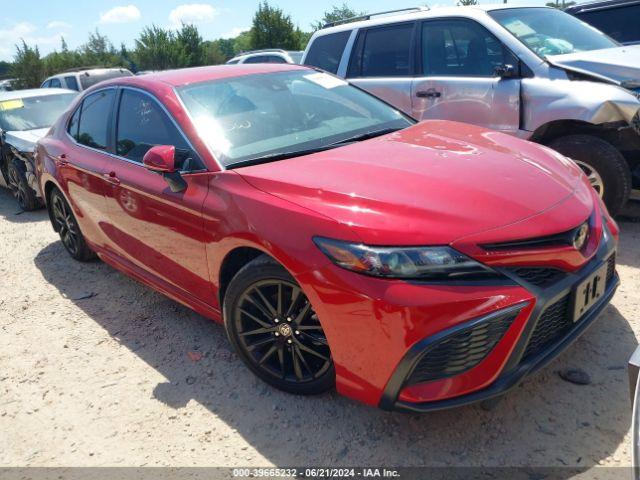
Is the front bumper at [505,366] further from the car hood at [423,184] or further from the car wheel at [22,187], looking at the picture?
the car wheel at [22,187]

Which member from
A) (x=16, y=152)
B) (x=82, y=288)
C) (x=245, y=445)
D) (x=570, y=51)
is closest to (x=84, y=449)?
(x=245, y=445)

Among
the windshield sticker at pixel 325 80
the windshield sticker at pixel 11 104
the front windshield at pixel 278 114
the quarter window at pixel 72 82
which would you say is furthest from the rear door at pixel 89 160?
the quarter window at pixel 72 82

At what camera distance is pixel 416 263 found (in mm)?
2105

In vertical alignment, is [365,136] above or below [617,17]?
below

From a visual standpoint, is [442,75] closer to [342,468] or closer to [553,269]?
[553,269]

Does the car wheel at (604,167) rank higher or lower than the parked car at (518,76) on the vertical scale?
lower

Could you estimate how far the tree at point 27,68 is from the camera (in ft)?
94.5

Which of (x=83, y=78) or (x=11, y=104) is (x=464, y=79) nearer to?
(x=11, y=104)

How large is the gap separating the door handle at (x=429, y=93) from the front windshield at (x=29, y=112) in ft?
17.4

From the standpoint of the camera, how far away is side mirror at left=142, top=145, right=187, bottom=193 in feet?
9.39

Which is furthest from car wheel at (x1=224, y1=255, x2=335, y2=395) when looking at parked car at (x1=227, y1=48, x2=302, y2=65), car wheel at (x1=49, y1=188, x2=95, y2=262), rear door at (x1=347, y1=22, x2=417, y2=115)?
parked car at (x1=227, y1=48, x2=302, y2=65)

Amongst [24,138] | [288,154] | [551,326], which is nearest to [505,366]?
[551,326]

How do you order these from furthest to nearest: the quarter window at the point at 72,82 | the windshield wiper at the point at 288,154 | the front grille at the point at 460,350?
the quarter window at the point at 72,82 → the windshield wiper at the point at 288,154 → the front grille at the point at 460,350

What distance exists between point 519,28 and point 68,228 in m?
4.37
